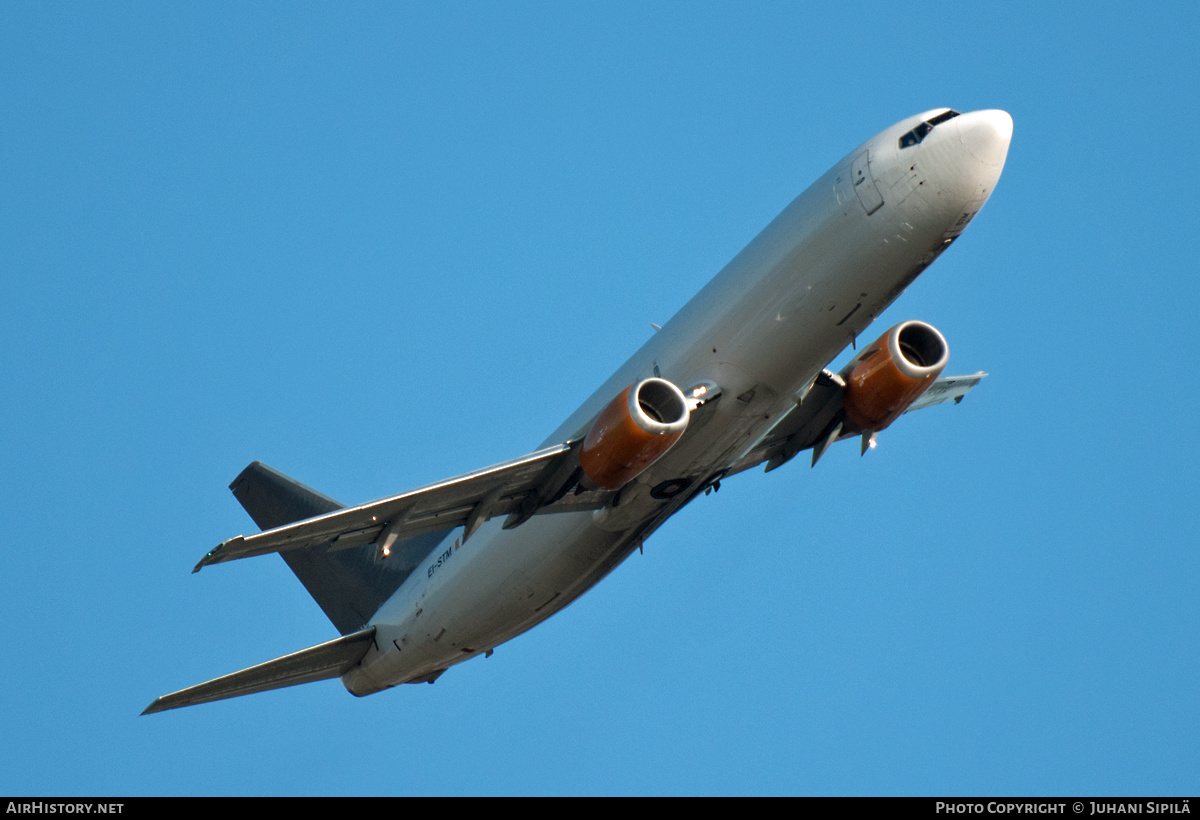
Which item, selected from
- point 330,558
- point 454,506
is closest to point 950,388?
point 454,506

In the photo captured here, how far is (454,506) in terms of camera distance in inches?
1206

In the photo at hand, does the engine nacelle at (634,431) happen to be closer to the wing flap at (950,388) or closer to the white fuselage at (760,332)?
the white fuselage at (760,332)

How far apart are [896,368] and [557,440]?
7606 mm

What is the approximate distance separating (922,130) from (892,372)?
19.2 feet

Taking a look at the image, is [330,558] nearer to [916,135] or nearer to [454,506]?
[454,506]

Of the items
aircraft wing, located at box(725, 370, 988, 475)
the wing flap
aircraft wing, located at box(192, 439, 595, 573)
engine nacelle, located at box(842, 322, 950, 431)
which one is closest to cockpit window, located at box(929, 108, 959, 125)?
engine nacelle, located at box(842, 322, 950, 431)

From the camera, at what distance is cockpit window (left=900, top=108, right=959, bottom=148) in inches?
1093

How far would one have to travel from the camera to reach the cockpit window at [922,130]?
91.0 ft

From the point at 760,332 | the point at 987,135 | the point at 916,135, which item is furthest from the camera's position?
the point at 760,332

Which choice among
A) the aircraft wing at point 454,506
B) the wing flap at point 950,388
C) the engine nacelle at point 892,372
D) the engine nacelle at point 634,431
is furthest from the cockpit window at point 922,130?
the wing flap at point 950,388

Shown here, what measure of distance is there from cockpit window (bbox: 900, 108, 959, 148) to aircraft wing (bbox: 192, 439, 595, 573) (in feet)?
29.6

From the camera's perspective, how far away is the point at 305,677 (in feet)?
116

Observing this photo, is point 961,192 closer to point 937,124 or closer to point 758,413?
point 937,124
